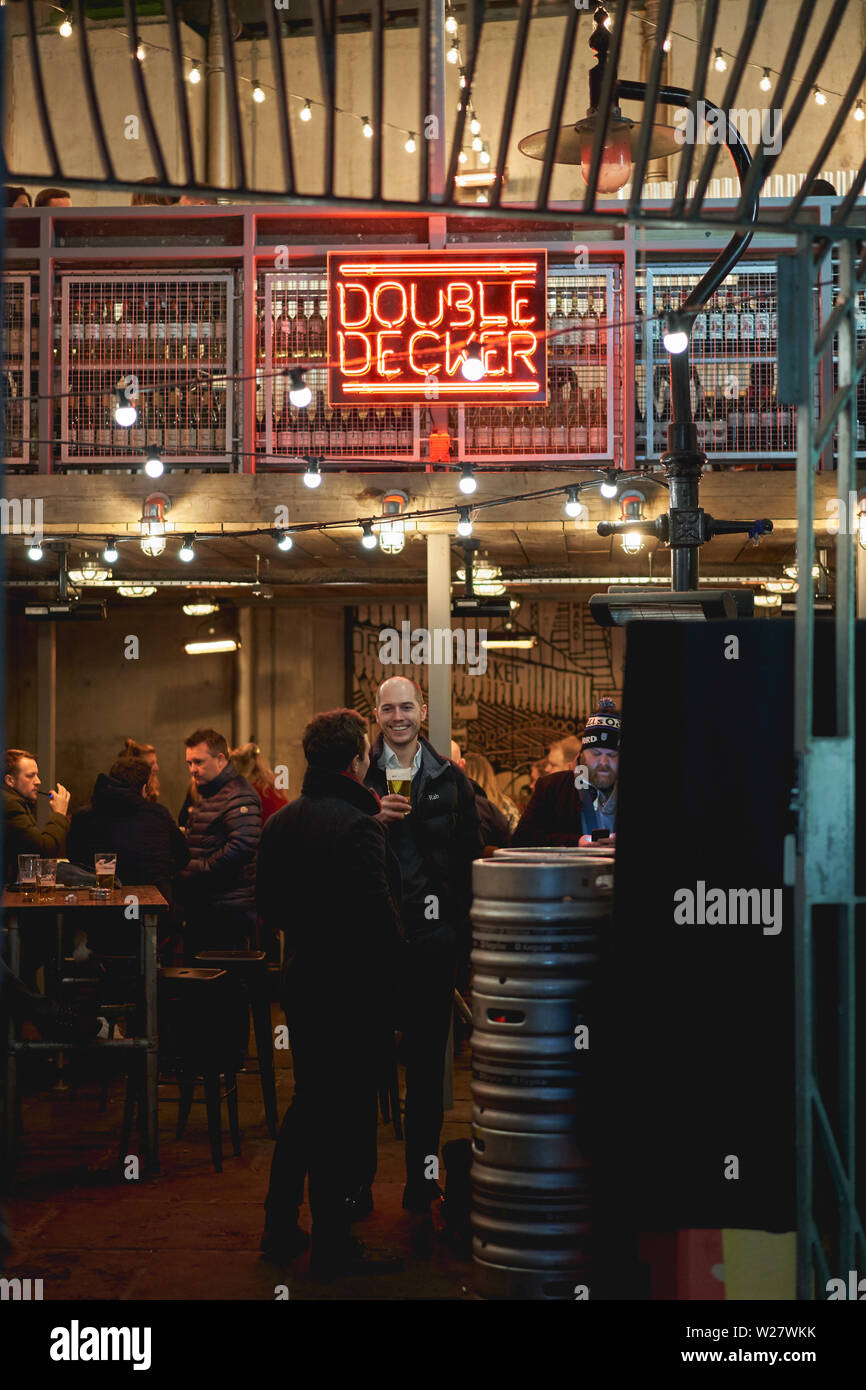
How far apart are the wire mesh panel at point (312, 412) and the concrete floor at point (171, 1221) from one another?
490cm

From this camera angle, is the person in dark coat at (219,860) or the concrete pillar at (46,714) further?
the concrete pillar at (46,714)

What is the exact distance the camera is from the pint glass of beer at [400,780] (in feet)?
21.1

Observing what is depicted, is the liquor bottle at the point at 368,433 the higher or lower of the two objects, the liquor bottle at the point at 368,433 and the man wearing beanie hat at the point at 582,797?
the higher

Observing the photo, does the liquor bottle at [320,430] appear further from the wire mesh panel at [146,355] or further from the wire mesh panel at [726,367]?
the wire mesh panel at [726,367]

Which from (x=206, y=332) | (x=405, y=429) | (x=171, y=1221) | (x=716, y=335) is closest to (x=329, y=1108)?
(x=171, y=1221)

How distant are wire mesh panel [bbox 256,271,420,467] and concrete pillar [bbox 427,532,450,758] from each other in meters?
1.49

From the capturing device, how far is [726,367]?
1062 cm

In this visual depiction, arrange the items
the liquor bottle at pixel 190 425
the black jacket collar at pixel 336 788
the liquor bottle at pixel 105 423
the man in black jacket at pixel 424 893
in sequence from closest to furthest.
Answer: the black jacket collar at pixel 336 788 → the man in black jacket at pixel 424 893 → the liquor bottle at pixel 105 423 → the liquor bottle at pixel 190 425

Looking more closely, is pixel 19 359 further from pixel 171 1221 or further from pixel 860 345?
pixel 171 1221

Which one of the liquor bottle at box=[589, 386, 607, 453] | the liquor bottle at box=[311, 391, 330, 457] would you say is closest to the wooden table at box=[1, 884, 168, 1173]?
the liquor bottle at box=[311, 391, 330, 457]

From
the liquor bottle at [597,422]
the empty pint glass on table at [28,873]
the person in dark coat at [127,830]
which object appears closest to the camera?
the empty pint glass on table at [28,873]

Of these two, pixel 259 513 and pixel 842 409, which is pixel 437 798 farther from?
pixel 259 513

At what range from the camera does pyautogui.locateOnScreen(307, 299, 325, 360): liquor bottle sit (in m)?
10.7

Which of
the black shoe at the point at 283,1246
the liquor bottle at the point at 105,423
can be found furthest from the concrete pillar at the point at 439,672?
the black shoe at the point at 283,1246
